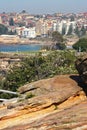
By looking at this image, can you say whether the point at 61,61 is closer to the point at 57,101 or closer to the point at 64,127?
the point at 57,101

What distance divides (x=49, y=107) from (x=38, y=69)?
977 centimetres

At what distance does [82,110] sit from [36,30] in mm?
152409

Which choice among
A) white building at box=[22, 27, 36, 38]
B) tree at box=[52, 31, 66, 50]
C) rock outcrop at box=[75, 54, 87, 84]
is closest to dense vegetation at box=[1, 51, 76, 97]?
rock outcrop at box=[75, 54, 87, 84]

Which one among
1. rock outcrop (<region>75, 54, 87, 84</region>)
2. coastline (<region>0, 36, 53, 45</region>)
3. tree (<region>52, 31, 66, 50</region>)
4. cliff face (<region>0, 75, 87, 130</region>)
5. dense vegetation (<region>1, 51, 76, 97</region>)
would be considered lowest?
coastline (<region>0, 36, 53, 45</region>)

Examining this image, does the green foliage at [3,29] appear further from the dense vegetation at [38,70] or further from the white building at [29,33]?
the dense vegetation at [38,70]

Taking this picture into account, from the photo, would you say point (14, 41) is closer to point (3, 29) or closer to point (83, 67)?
point (3, 29)

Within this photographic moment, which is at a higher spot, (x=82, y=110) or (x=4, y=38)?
(x=82, y=110)

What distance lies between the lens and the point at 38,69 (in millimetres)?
18516

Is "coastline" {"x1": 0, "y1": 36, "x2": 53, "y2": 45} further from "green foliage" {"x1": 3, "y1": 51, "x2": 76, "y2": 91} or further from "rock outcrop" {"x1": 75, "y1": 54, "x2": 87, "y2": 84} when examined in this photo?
"rock outcrop" {"x1": 75, "y1": 54, "x2": 87, "y2": 84}

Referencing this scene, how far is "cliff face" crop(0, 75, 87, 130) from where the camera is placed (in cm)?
717

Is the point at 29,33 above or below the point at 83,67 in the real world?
below

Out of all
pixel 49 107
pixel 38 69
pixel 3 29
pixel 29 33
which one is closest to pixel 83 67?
pixel 49 107

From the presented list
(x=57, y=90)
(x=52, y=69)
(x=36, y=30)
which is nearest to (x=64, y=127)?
(x=57, y=90)

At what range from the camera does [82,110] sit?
749cm
